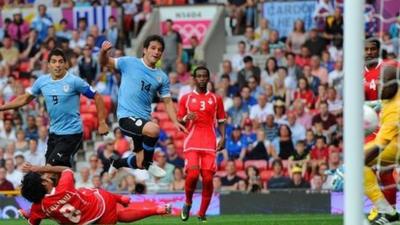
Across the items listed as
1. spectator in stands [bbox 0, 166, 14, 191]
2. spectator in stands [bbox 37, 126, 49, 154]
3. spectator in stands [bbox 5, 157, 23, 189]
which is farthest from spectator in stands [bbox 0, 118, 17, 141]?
spectator in stands [bbox 0, 166, 14, 191]

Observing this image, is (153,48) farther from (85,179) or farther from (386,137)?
(85,179)

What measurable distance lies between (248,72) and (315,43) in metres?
1.51

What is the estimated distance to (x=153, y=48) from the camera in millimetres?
16797

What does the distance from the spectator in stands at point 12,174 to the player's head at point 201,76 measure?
7168 mm

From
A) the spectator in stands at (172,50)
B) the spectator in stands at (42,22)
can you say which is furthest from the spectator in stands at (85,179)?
the spectator in stands at (42,22)

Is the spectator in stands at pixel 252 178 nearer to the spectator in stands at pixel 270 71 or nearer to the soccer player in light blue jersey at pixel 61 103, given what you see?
the spectator in stands at pixel 270 71

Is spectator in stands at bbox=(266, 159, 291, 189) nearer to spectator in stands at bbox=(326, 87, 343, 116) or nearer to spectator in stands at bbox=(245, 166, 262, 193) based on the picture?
spectator in stands at bbox=(245, 166, 262, 193)

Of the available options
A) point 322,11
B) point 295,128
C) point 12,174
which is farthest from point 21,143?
point 322,11

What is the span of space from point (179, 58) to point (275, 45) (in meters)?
2.03

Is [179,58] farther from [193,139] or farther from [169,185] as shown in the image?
[193,139]

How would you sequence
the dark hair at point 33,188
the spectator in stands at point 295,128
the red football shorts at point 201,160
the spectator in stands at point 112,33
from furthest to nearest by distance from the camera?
the spectator in stands at point 112,33 → the spectator in stands at point 295,128 → the red football shorts at point 201,160 → the dark hair at point 33,188

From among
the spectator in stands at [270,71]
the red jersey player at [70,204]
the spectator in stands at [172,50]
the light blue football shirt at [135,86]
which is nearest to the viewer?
the red jersey player at [70,204]

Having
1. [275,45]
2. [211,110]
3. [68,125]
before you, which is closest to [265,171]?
[275,45]

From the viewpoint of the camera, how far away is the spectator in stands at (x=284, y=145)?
79.5 ft
